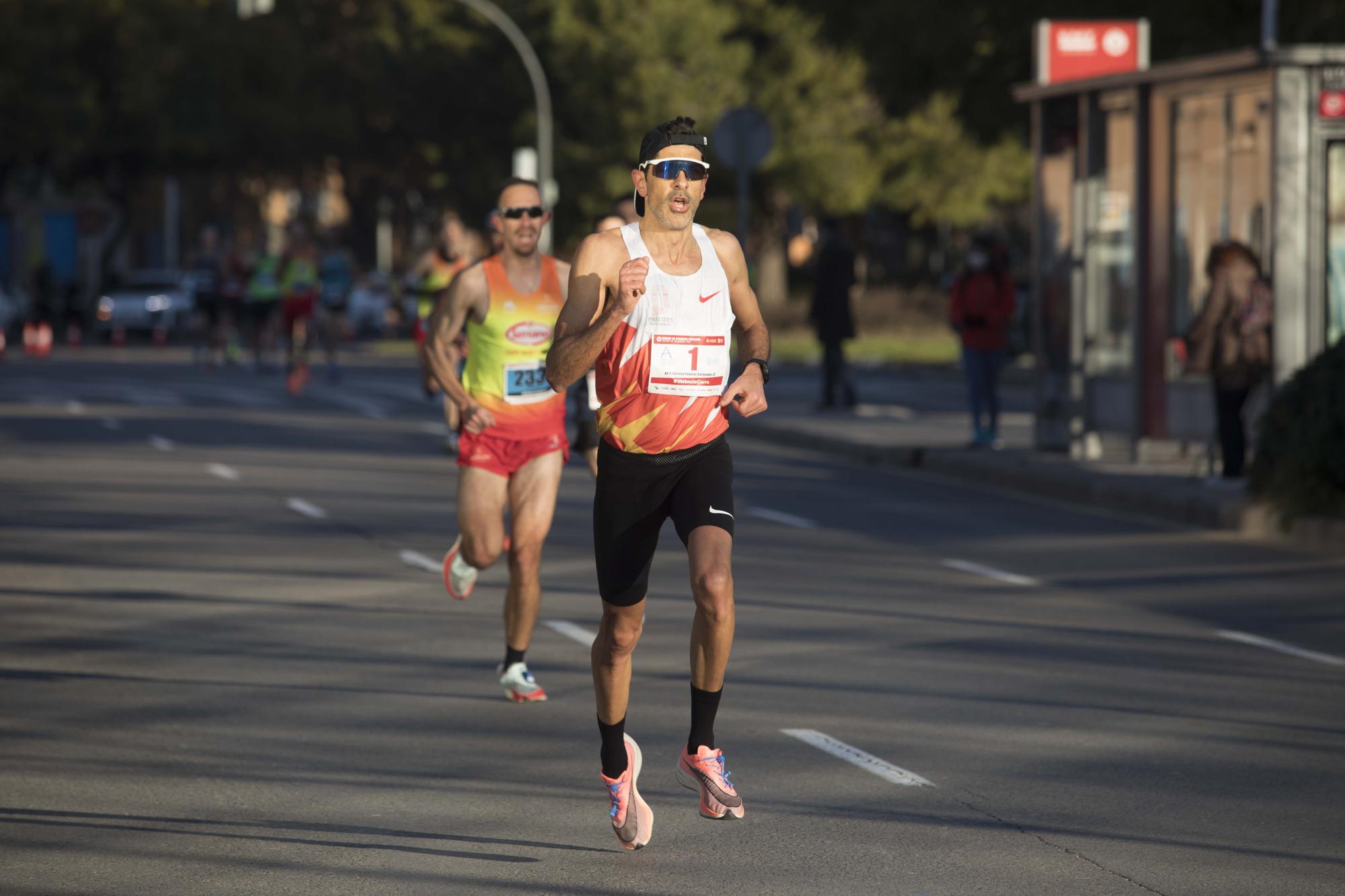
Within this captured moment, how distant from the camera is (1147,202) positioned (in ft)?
64.3

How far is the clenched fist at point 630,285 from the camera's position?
21.0ft

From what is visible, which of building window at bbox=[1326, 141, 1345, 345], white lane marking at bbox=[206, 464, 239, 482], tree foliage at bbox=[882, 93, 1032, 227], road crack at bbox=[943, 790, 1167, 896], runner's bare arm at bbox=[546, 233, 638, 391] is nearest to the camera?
road crack at bbox=[943, 790, 1167, 896]

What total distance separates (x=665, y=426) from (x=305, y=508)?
10242mm

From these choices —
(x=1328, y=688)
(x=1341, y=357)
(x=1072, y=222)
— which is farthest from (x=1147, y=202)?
(x=1328, y=688)

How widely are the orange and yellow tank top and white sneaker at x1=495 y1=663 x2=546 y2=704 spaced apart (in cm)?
91

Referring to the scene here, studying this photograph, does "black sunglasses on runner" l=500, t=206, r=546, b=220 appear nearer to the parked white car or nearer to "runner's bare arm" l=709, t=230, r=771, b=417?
"runner's bare arm" l=709, t=230, r=771, b=417

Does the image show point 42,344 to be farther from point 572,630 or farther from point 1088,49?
point 572,630

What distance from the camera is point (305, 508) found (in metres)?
16.7

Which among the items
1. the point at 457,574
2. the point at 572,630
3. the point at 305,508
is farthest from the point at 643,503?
the point at 305,508

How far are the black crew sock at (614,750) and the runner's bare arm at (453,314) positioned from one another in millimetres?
3109

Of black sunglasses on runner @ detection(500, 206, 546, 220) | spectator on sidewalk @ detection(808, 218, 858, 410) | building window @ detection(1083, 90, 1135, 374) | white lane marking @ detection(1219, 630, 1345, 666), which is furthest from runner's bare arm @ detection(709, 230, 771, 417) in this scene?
spectator on sidewalk @ detection(808, 218, 858, 410)

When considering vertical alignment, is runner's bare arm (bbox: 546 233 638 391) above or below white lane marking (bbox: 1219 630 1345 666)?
above

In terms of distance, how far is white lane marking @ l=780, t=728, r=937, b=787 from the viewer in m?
7.61

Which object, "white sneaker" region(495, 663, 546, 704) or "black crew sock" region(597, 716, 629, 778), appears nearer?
"black crew sock" region(597, 716, 629, 778)
